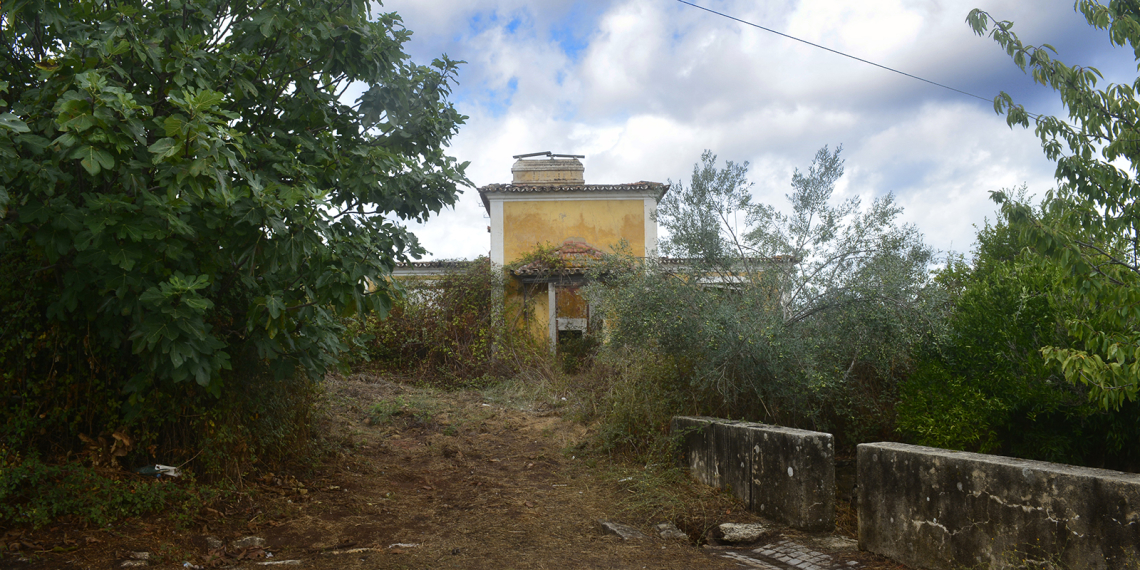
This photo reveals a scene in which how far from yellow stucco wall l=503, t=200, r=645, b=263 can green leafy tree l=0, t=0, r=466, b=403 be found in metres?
10.0

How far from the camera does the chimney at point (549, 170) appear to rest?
1886 centimetres

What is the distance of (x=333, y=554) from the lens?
4.76 metres

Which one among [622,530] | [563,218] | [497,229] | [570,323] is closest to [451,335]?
[570,323]

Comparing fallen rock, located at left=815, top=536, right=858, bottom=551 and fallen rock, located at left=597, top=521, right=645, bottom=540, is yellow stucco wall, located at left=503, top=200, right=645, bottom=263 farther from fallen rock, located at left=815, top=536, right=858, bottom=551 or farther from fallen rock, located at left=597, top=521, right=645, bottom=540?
fallen rock, located at left=815, top=536, right=858, bottom=551

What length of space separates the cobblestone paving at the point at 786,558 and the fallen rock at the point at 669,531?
45cm

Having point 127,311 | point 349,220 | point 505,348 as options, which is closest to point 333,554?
point 127,311

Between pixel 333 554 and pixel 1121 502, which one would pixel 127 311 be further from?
pixel 1121 502

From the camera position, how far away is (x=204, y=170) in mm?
3863

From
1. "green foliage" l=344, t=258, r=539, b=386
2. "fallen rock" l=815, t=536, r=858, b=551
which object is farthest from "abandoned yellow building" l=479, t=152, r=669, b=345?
"fallen rock" l=815, t=536, r=858, b=551

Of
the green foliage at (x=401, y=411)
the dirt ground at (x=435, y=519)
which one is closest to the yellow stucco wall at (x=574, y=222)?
the green foliage at (x=401, y=411)

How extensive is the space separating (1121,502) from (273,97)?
20.2 ft

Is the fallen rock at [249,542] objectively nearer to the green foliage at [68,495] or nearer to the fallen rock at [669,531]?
the green foliage at [68,495]

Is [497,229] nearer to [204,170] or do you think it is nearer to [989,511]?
[204,170]

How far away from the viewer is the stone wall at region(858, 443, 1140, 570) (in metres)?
3.60
